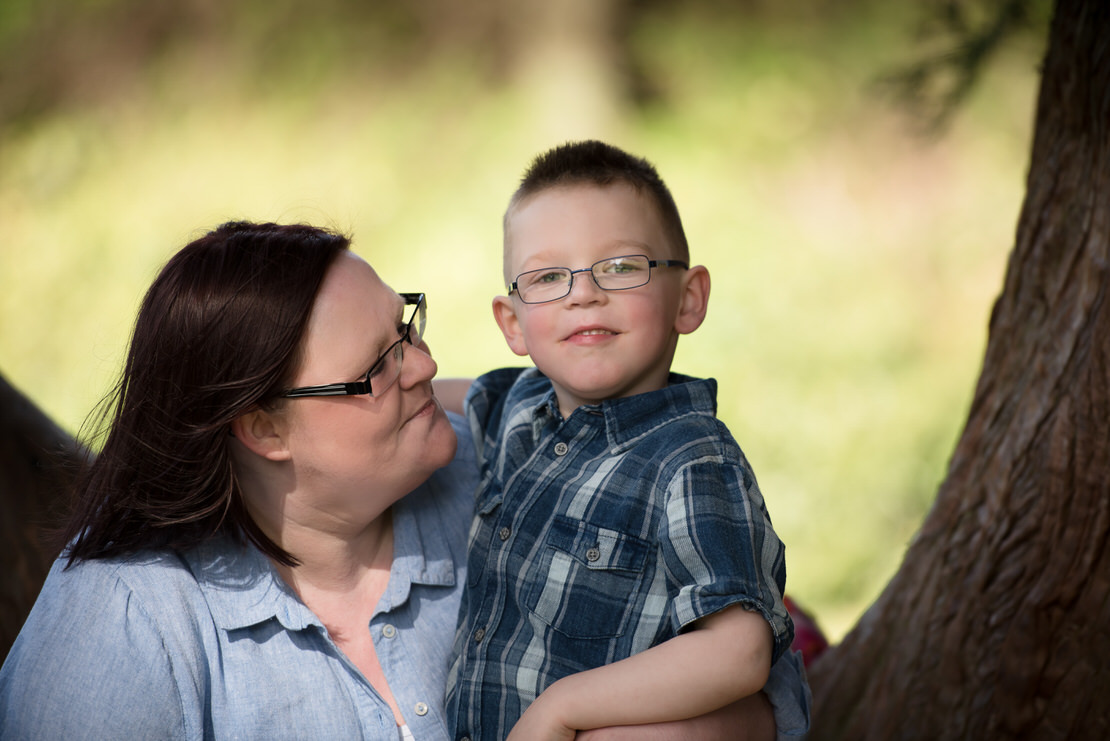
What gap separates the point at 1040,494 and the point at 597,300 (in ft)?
3.58

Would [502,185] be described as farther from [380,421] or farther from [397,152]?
[380,421]

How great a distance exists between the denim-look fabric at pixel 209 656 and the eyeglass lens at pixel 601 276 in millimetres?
551

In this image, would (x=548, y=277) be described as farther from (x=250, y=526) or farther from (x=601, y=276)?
(x=250, y=526)

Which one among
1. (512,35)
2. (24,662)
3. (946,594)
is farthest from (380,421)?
(512,35)

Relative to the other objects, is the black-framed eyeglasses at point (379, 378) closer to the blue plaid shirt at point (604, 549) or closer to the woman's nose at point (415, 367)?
the woman's nose at point (415, 367)

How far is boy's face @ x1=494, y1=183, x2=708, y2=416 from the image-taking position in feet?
5.33

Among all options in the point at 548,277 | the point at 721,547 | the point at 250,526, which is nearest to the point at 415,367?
the point at 548,277

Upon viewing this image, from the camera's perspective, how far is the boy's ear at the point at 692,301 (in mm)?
1740

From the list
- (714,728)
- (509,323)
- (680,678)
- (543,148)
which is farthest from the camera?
(543,148)

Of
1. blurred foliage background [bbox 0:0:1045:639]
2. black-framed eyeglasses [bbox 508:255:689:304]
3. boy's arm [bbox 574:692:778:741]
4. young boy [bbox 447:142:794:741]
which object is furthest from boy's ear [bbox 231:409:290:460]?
blurred foliage background [bbox 0:0:1045:639]

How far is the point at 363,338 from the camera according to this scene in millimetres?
1699

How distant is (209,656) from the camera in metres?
1.56

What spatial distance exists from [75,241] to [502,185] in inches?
110

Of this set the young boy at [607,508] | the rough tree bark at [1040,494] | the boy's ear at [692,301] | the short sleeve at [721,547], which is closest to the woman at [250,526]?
the young boy at [607,508]
